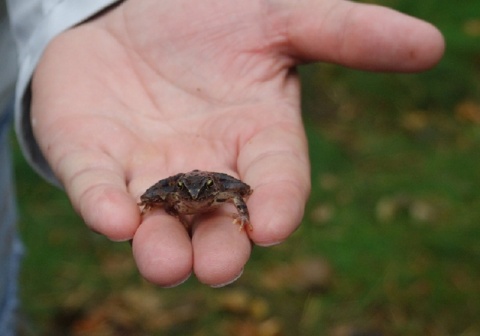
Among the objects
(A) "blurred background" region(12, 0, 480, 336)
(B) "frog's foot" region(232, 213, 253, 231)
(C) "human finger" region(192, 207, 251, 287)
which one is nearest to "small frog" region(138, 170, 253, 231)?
(B) "frog's foot" region(232, 213, 253, 231)

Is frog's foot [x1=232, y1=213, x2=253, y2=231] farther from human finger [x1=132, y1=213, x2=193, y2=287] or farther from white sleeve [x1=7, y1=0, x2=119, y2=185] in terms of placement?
white sleeve [x1=7, y1=0, x2=119, y2=185]

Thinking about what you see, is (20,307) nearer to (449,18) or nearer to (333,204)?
(333,204)

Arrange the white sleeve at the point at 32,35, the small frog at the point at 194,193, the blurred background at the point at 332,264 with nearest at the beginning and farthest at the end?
1. the small frog at the point at 194,193
2. the white sleeve at the point at 32,35
3. the blurred background at the point at 332,264

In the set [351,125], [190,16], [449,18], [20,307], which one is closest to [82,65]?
[190,16]

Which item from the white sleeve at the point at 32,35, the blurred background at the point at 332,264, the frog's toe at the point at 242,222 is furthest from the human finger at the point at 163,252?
the blurred background at the point at 332,264

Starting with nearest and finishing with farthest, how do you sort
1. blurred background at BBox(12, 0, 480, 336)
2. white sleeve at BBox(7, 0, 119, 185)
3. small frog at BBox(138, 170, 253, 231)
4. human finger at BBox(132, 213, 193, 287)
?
human finger at BBox(132, 213, 193, 287)
small frog at BBox(138, 170, 253, 231)
white sleeve at BBox(7, 0, 119, 185)
blurred background at BBox(12, 0, 480, 336)

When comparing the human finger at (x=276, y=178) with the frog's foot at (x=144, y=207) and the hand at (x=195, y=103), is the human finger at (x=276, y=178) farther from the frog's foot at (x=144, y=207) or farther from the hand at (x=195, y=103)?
the frog's foot at (x=144, y=207)
